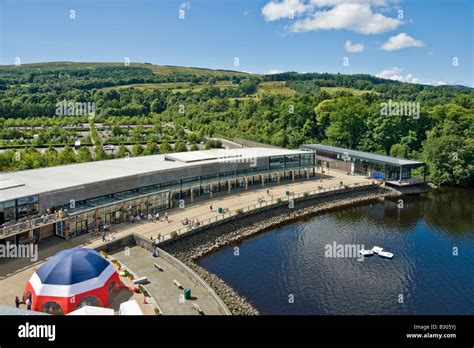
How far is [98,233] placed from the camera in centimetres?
3559

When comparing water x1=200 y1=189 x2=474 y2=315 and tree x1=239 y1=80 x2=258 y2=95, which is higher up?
tree x1=239 y1=80 x2=258 y2=95

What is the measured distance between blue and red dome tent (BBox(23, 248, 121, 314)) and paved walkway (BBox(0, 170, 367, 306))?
7.61ft

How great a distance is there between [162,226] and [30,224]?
1164 cm

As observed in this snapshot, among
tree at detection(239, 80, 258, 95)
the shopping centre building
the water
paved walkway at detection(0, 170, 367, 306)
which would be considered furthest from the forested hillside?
the water

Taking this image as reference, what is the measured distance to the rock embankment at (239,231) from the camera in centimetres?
2949

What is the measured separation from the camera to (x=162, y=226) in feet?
127

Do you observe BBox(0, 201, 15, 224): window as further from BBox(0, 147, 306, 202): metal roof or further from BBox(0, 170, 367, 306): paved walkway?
BBox(0, 170, 367, 306): paved walkway

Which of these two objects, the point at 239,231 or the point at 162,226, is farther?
the point at 239,231

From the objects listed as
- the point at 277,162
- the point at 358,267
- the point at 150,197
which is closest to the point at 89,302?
the point at 150,197

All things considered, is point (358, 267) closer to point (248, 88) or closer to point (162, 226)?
point (162, 226)

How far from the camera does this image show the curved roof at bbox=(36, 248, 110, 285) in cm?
2405

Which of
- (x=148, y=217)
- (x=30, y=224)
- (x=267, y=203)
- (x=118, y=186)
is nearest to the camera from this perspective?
(x=30, y=224)

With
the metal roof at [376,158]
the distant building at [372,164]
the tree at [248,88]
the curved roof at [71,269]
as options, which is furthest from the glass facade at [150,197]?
the tree at [248,88]

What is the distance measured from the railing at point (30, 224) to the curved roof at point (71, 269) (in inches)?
281
